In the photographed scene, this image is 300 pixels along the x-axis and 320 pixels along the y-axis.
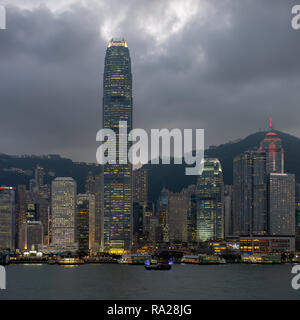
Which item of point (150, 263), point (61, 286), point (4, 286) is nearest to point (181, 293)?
point (61, 286)

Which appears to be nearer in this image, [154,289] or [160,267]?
[154,289]

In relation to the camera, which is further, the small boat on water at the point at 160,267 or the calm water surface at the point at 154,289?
the small boat on water at the point at 160,267

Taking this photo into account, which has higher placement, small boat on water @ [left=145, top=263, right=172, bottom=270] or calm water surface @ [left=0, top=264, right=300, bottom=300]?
calm water surface @ [left=0, top=264, right=300, bottom=300]

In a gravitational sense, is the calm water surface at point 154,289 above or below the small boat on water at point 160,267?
above

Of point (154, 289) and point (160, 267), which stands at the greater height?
point (154, 289)

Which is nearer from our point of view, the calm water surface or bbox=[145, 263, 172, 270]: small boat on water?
the calm water surface
